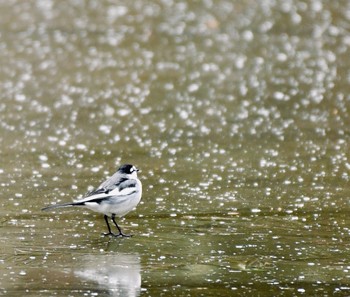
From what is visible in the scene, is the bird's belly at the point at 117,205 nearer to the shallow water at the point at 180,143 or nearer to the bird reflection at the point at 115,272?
the shallow water at the point at 180,143

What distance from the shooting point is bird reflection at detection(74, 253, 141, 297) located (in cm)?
649

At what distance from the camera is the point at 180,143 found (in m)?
11.3

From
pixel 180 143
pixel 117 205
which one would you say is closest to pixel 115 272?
pixel 117 205

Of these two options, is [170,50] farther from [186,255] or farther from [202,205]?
[186,255]

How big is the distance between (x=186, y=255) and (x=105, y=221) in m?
1.44

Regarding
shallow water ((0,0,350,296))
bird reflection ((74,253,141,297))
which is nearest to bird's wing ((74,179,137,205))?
shallow water ((0,0,350,296))

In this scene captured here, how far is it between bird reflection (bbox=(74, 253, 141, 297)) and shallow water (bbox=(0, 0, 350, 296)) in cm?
2

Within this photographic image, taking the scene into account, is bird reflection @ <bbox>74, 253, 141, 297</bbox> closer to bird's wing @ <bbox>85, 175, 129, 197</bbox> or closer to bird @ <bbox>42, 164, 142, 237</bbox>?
bird @ <bbox>42, 164, 142, 237</bbox>

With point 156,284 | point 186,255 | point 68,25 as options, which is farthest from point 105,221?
point 68,25

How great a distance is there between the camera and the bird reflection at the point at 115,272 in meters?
6.49

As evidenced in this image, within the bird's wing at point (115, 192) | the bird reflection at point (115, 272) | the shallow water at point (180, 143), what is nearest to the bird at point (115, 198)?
the bird's wing at point (115, 192)

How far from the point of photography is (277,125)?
12141 mm

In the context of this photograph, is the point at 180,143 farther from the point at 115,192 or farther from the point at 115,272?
the point at 115,272

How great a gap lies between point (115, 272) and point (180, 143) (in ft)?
14.9
